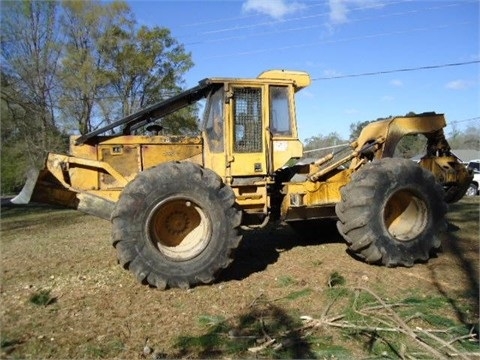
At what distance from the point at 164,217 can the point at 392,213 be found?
3.41 metres

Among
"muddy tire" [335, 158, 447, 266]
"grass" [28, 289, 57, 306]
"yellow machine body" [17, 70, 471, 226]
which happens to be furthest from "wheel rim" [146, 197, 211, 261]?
"muddy tire" [335, 158, 447, 266]

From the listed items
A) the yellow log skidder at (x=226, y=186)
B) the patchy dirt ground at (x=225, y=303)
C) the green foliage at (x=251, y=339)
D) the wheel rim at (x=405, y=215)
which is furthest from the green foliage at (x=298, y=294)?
the wheel rim at (x=405, y=215)

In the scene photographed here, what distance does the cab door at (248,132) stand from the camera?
6500 mm

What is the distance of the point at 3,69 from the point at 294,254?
27.7 m

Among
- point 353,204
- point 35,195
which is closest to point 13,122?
point 35,195

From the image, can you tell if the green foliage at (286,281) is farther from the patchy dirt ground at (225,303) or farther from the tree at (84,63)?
the tree at (84,63)

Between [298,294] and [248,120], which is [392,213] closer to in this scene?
[298,294]

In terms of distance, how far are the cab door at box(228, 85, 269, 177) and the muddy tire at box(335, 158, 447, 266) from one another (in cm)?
128

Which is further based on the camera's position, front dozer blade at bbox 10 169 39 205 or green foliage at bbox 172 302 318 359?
front dozer blade at bbox 10 169 39 205

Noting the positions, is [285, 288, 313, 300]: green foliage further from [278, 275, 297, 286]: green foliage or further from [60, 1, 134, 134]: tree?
[60, 1, 134, 134]: tree

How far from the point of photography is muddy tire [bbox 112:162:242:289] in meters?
5.54

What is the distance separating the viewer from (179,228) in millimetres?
6102

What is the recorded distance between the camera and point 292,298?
525 cm

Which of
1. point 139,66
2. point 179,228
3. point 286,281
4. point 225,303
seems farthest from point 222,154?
point 139,66
